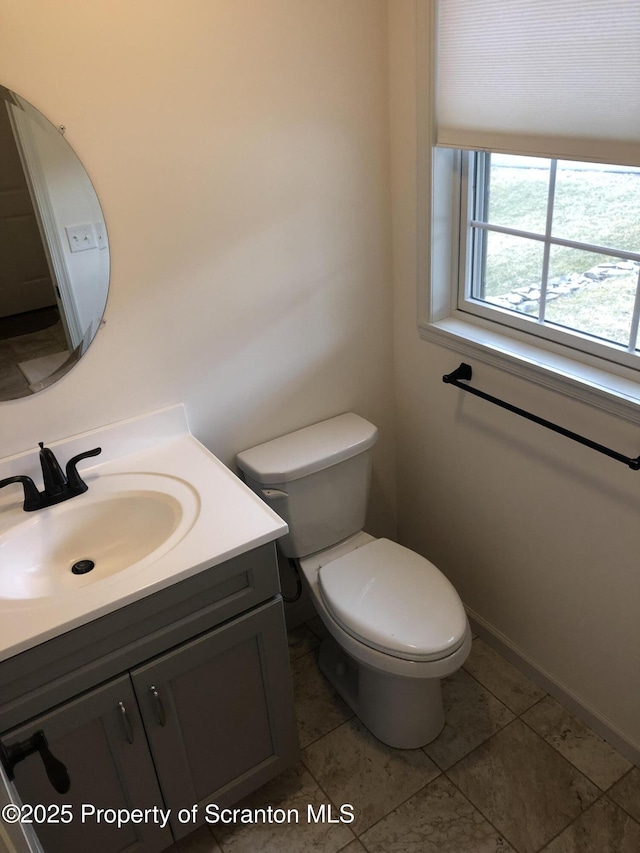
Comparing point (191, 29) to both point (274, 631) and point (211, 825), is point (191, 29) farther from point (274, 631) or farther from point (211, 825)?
point (211, 825)

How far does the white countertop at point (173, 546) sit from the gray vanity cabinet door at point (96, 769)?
217 millimetres

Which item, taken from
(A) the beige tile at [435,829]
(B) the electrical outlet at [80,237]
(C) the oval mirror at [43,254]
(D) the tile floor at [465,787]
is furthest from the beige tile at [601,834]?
(B) the electrical outlet at [80,237]

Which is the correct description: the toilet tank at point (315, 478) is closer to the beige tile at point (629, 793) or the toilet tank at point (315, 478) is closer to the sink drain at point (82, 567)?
the sink drain at point (82, 567)

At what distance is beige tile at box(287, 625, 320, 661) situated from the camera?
90.7 inches

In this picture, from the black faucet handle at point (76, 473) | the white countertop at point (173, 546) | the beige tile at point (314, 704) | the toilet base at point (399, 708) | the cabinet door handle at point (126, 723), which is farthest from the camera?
the beige tile at point (314, 704)

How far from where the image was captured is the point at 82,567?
5.28 ft

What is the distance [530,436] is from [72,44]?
4.74 feet

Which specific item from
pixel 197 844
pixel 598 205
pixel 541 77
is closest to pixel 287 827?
pixel 197 844

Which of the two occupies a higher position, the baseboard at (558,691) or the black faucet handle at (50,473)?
the black faucet handle at (50,473)

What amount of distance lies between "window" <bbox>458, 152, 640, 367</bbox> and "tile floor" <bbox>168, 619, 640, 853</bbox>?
3.65 feet

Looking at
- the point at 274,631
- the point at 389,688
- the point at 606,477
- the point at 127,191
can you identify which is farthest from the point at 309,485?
the point at 127,191

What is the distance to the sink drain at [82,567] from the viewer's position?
160cm

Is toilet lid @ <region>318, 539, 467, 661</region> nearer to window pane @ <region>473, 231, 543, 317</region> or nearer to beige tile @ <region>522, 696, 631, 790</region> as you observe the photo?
beige tile @ <region>522, 696, 631, 790</region>

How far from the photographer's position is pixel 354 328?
212 cm
